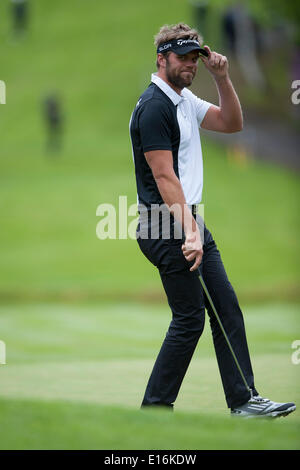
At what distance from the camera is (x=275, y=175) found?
2778 centimetres

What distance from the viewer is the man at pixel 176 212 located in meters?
4.66

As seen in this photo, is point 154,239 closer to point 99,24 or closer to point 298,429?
point 298,429

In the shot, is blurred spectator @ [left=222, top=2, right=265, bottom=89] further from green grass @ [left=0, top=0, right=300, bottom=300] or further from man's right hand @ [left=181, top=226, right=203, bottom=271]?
man's right hand @ [left=181, top=226, right=203, bottom=271]

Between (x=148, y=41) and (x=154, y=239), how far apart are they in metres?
39.0

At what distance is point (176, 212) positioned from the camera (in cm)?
466

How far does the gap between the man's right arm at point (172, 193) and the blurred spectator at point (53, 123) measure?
26.7 metres

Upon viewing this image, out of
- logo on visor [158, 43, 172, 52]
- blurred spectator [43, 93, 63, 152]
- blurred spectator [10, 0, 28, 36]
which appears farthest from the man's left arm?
blurred spectator [10, 0, 28, 36]

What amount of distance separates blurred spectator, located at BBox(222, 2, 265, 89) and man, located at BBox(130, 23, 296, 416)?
2982 centimetres

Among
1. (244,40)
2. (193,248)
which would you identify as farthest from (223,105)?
(244,40)

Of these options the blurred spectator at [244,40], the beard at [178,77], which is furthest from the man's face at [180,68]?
the blurred spectator at [244,40]

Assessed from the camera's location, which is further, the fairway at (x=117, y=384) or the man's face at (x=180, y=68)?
the man's face at (x=180, y=68)

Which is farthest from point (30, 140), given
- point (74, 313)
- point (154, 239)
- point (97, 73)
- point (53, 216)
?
point (154, 239)

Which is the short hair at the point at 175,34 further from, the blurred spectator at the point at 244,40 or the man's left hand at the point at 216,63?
the blurred spectator at the point at 244,40

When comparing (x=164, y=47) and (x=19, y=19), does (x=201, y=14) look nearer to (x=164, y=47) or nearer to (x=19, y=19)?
(x=19, y=19)
